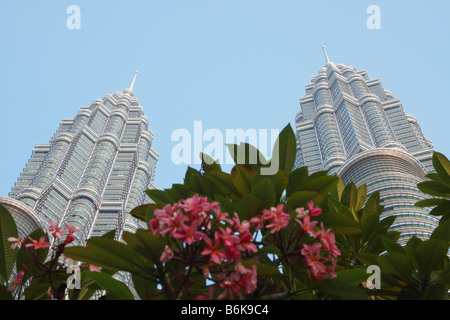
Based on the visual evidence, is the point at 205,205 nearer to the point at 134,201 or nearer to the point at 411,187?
the point at 411,187

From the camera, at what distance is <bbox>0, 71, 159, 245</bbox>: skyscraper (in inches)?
3388

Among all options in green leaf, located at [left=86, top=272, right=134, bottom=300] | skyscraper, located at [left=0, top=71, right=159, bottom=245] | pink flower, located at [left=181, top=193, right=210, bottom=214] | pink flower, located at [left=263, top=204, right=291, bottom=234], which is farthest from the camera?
skyscraper, located at [left=0, top=71, right=159, bottom=245]

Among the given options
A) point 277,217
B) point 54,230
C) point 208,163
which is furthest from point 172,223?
point 208,163

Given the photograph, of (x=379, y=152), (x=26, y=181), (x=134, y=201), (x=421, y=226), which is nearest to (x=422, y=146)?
(x=379, y=152)

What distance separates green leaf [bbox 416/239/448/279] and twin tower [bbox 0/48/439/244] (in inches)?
2615

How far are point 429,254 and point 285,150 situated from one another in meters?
1.44

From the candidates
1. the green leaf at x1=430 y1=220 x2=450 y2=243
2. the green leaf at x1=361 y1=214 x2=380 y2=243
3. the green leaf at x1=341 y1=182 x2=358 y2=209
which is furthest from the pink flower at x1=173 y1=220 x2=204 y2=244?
the green leaf at x1=341 y1=182 x2=358 y2=209

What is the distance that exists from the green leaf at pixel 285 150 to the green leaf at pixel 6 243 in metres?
2.26

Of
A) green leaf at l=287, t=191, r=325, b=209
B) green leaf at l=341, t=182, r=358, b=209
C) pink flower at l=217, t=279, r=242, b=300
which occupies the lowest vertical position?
pink flower at l=217, t=279, r=242, b=300

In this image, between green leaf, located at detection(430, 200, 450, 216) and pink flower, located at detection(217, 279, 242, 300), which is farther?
green leaf, located at detection(430, 200, 450, 216)

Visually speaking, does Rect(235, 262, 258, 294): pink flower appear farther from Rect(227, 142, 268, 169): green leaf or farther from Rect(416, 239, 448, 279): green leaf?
Rect(227, 142, 268, 169): green leaf

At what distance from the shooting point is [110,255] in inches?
103

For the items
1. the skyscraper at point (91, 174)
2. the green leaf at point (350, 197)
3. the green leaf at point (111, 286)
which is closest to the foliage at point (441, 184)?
the green leaf at point (350, 197)

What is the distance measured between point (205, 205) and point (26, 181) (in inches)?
4282
